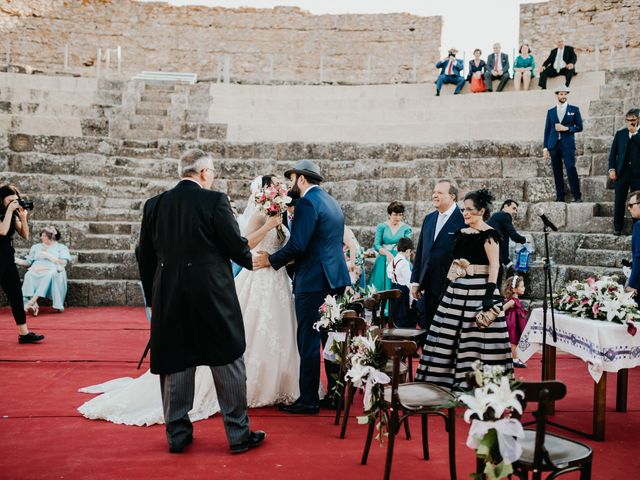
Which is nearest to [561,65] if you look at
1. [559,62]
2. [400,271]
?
[559,62]

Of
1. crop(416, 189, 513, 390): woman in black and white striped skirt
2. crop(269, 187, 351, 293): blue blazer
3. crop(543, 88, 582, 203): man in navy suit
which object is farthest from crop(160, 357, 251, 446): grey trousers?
crop(543, 88, 582, 203): man in navy suit

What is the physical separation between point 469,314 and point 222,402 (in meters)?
1.91

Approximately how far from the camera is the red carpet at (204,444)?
137 inches

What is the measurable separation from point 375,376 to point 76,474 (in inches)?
64.1

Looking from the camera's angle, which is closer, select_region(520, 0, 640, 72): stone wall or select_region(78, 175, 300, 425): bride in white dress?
select_region(78, 175, 300, 425): bride in white dress

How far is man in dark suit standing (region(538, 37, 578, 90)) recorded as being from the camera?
41.6 ft

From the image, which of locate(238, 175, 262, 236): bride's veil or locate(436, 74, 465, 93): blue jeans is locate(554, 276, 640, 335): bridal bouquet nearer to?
locate(238, 175, 262, 236): bride's veil

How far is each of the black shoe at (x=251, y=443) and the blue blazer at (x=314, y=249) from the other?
1163mm

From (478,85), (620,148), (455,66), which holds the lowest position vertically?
(620,148)

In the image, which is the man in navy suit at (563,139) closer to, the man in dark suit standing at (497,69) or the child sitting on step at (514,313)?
the child sitting on step at (514,313)

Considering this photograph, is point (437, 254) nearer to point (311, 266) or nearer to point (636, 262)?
point (311, 266)

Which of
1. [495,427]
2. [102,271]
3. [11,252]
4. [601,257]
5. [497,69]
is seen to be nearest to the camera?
[495,427]

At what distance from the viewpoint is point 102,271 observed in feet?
33.0

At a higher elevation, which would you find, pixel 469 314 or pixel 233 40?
pixel 233 40
